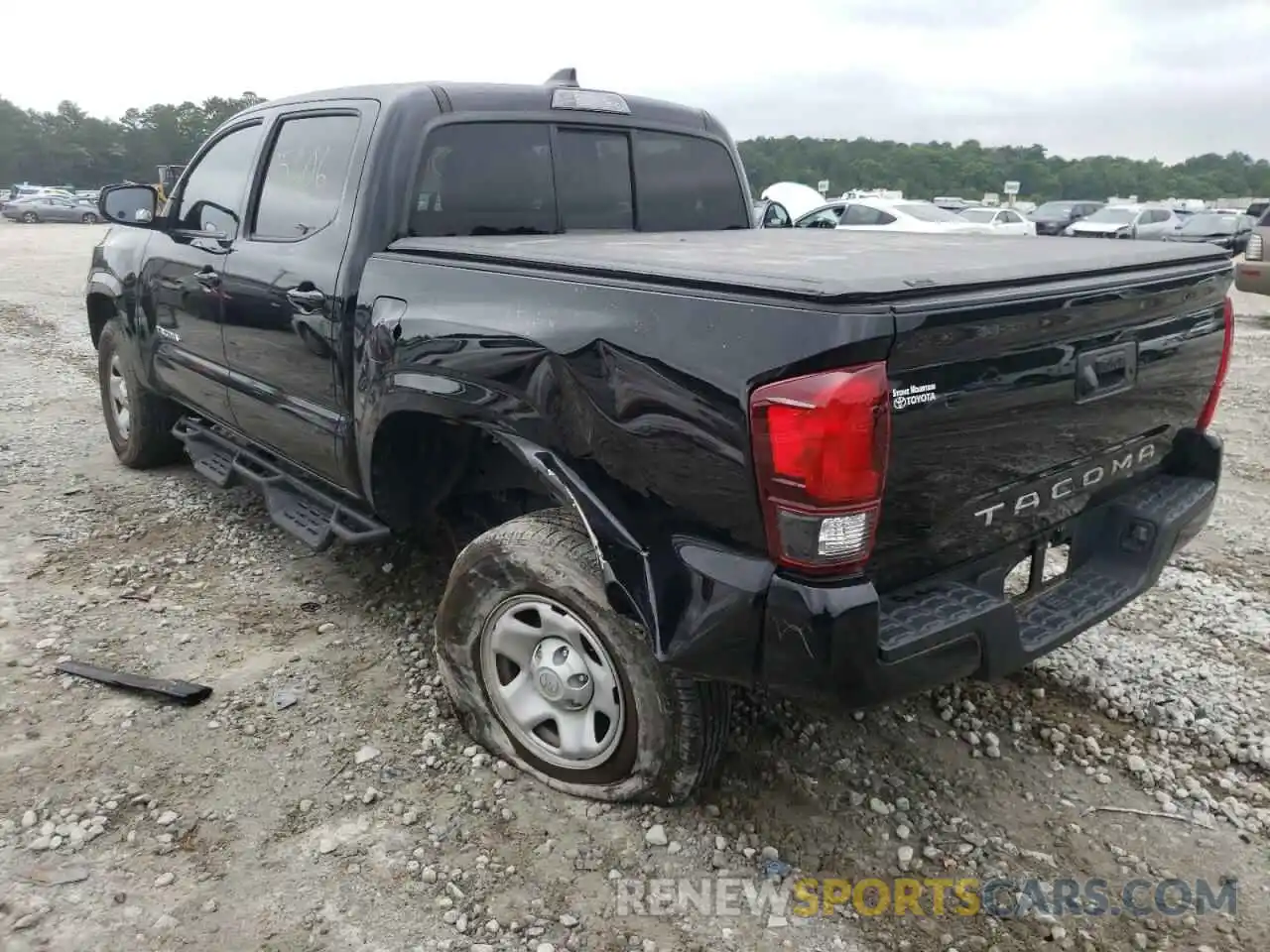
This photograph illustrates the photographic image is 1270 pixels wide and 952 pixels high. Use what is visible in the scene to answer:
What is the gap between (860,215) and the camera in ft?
58.2

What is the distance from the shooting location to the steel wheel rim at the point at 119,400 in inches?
206

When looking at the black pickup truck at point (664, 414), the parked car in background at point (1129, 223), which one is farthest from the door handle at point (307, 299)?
the parked car in background at point (1129, 223)

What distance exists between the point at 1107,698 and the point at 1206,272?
1380mm

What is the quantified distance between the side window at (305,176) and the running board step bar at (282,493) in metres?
0.98

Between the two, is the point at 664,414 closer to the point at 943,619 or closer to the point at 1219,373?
the point at 943,619

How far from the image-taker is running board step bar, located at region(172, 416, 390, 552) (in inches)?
137

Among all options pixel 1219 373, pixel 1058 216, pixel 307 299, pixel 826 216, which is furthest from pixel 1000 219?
pixel 307 299

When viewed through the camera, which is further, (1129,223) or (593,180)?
(1129,223)

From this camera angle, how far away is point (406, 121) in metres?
3.19

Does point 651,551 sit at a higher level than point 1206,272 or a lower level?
→ lower

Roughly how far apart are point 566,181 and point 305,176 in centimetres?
Answer: 95

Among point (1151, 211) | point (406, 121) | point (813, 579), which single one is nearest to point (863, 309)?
point (813, 579)

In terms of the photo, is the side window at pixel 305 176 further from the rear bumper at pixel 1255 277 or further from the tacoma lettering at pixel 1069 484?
the rear bumper at pixel 1255 277

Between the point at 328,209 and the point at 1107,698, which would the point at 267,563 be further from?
the point at 1107,698
